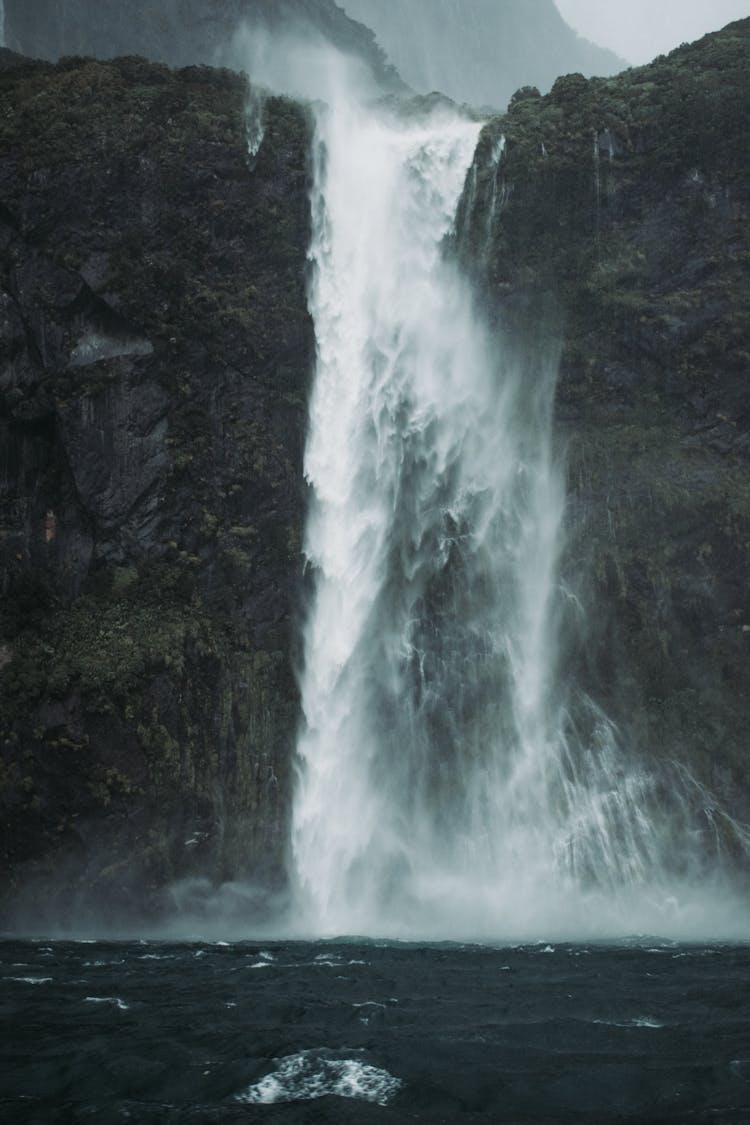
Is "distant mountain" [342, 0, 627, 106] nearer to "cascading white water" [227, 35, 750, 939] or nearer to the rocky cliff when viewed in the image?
"cascading white water" [227, 35, 750, 939]

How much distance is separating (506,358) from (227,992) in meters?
19.7

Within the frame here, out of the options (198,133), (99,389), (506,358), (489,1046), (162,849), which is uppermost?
(198,133)

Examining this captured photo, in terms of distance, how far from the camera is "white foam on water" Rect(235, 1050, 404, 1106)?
9367 millimetres

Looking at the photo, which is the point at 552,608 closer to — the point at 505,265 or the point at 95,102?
the point at 505,265

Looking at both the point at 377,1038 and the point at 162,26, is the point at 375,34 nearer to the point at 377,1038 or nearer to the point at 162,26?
the point at 162,26

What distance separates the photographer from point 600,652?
80.9 ft

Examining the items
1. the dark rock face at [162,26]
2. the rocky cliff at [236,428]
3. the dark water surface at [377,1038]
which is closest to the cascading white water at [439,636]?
the rocky cliff at [236,428]

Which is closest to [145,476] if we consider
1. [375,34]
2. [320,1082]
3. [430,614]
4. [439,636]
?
[430,614]

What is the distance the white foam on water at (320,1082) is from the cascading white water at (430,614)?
9.57m

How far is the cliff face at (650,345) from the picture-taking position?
24.5m

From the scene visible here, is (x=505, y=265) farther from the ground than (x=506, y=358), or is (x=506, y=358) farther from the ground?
(x=505, y=265)

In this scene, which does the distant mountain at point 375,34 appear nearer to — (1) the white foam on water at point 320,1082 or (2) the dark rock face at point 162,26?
(2) the dark rock face at point 162,26

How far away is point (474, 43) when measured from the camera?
263 feet

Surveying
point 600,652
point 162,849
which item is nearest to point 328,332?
point 600,652
